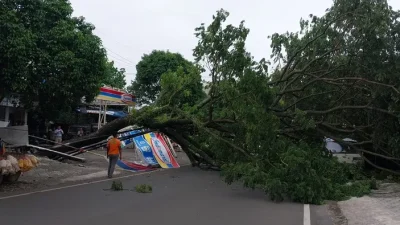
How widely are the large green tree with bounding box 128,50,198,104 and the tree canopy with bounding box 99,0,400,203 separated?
2388cm

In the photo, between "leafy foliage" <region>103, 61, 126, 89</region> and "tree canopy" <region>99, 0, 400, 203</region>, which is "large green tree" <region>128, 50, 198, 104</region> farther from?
"tree canopy" <region>99, 0, 400, 203</region>

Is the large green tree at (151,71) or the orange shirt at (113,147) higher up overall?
the large green tree at (151,71)

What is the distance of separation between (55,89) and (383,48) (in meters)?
10.7

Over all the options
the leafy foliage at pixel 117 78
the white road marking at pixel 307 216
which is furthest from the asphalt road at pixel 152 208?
the leafy foliage at pixel 117 78

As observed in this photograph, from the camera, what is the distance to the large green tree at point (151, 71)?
42406 mm

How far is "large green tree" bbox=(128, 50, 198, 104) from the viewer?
1670 inches

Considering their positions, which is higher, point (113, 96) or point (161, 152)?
point (113, 96)

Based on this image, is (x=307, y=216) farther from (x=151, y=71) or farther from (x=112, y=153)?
(x=151, y=71)

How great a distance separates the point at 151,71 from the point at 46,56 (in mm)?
29456

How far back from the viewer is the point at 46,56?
1304cm

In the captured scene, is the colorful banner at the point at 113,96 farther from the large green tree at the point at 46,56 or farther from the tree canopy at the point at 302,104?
the large green tree at the point at 46,56

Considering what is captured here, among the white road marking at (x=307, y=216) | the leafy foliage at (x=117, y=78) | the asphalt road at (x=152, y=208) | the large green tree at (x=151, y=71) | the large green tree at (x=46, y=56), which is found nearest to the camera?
the asphalt road at (x=152, y=208)

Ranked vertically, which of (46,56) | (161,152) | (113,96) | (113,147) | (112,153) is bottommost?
(161,152)

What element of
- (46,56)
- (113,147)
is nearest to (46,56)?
(46,56)
